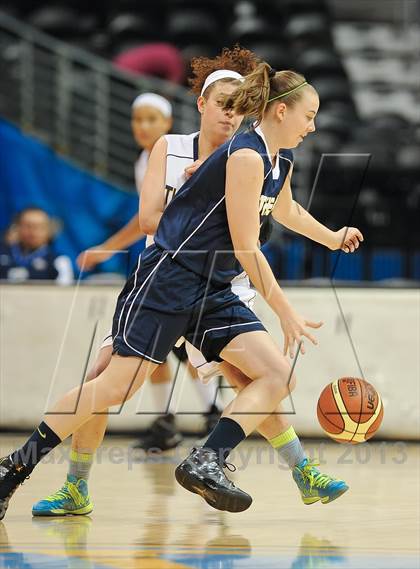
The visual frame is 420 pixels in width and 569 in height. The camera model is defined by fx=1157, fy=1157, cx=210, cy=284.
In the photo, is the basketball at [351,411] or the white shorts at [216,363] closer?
the white shorts at [216,363]

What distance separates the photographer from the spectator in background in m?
16.1

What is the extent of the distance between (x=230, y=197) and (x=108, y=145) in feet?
34.1

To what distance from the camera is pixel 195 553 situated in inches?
168

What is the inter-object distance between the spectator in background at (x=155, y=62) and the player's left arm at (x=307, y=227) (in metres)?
10.8

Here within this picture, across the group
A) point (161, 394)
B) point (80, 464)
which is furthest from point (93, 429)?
point (161, 394)

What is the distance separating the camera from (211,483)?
4.59 m

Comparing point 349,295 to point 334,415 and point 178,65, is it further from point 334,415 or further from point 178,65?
point 178,65

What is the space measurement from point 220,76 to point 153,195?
0.63 m

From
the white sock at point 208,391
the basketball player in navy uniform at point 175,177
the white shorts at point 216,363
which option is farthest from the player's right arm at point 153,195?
the white sock at point 208,391

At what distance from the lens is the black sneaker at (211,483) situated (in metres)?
4.59

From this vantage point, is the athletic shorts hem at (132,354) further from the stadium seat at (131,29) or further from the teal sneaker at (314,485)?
the stadium seat at (131,29)

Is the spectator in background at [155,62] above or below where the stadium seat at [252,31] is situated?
below

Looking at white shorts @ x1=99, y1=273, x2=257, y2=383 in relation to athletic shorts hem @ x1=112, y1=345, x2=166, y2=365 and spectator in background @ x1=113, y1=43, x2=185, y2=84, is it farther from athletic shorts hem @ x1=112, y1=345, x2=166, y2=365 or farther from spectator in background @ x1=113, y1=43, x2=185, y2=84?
spectator in background @ x1=113, y1=43, x2=185, y2=84

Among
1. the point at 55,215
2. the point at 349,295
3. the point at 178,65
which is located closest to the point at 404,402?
the point at 349,295
